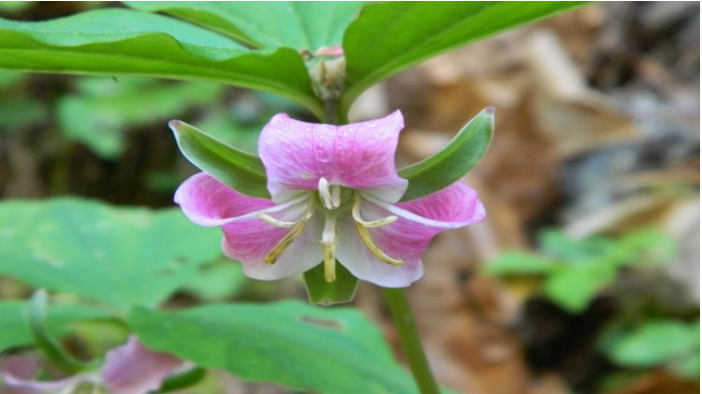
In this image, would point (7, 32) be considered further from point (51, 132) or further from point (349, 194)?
point (51, 132)

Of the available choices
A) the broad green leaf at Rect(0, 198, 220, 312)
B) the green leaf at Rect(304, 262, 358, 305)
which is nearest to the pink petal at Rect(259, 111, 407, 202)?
the green leaf at Rect(304, 262, 358, 305)

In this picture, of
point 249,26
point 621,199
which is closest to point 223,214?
point 249,26

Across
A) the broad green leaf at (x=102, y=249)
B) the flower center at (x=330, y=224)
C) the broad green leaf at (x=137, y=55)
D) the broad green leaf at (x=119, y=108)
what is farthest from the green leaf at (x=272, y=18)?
the broad green leaf at (x=119, y=108)

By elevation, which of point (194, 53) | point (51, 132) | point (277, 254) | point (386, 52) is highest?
point (51, 132)

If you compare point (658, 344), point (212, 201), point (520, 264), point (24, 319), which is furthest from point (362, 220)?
point (520, 264)

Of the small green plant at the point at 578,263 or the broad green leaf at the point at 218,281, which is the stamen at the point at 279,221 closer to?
the small green plant at the point at 578,263

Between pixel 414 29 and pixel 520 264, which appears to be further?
pixel 520 264

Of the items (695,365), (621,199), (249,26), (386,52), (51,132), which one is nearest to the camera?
(386,52)

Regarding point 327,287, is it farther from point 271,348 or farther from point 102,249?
point 102,249

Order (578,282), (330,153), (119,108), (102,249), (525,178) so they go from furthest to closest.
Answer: (525,178) < (119,108) < (578,282) < (102,249) < (330,153)
